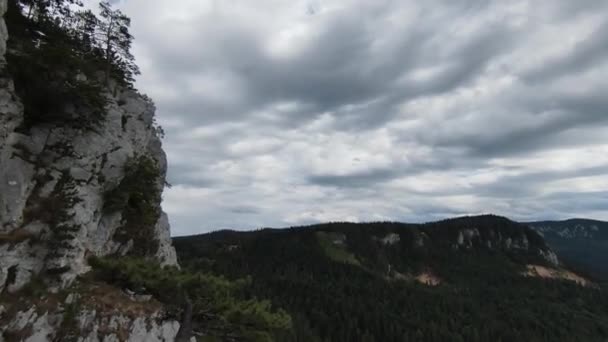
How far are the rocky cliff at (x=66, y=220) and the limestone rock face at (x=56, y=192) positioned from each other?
0.20ft

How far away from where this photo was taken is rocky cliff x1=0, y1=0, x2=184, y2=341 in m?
22.0

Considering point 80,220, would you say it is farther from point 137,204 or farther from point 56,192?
point 137,204

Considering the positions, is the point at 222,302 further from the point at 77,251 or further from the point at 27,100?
the point at 27,100

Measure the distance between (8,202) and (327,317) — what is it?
12674cm

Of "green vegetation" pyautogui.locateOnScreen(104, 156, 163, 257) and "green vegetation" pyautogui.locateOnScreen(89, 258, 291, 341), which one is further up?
"green vegetation" pyautogui.locateOnScreen(104, 156, 163, 257)

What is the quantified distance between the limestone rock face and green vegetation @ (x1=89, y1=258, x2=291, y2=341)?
402cm

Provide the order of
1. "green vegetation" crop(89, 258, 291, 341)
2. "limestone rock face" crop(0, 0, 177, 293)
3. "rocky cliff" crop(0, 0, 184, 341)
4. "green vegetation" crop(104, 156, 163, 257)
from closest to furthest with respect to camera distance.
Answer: "green vegetation" crop(89, 258, 291, 341) < "rocky cliff" crop(0, 0, 184, 341) < "limestone rock face" crop(0, 0, 177, 293) < "green vegetation" crop(104, 156, 163, 257)

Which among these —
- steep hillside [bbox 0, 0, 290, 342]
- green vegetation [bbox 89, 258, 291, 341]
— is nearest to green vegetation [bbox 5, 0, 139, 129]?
steep hillside [bbox 0, 0, 290, 342]

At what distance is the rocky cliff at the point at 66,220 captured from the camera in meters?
22.0

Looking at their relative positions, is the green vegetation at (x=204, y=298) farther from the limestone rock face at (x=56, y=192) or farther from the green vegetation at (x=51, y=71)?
the green vegetation at (x=51, y=71)

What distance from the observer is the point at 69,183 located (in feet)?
90.3

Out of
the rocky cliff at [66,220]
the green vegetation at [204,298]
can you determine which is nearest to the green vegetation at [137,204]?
the rocky cliff at [66,220]

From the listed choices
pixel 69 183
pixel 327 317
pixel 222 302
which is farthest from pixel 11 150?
pixel 327 317

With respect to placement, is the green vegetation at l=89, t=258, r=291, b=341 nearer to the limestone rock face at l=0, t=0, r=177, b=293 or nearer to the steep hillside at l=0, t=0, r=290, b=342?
the steep hillside at l=0, t=0, r=290, b=342
